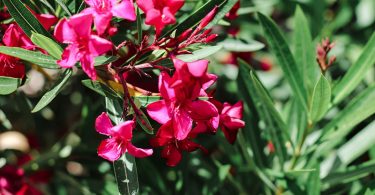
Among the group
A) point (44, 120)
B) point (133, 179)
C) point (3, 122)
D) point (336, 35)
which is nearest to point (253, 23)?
point (336, 35)

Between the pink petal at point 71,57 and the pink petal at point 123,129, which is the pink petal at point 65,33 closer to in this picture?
the pink petal at point 71,57

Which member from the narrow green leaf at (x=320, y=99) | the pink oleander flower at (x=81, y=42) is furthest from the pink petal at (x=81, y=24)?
the narrow green leaf at (x=320, y=99)

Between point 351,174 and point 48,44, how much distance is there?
3.38 ft

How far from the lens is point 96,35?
1096 millimetres

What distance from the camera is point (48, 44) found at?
1174 millimetres

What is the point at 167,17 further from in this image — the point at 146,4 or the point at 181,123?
the point at 181,123

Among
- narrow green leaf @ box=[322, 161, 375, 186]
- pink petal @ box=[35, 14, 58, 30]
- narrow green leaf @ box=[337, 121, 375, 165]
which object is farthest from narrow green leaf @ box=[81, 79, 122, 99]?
narrow green leaf @ box=[337, 121, 375, 165]

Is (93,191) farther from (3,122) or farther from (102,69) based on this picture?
(102,69)

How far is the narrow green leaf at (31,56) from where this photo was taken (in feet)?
3.74

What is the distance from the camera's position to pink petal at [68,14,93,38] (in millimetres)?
1069

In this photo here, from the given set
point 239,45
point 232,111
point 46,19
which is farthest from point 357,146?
point 46,19

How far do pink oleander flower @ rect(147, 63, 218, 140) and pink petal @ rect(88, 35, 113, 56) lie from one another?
0.14 m

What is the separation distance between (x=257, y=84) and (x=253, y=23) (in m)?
1.01

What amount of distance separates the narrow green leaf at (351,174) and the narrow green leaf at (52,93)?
935 millimetres
